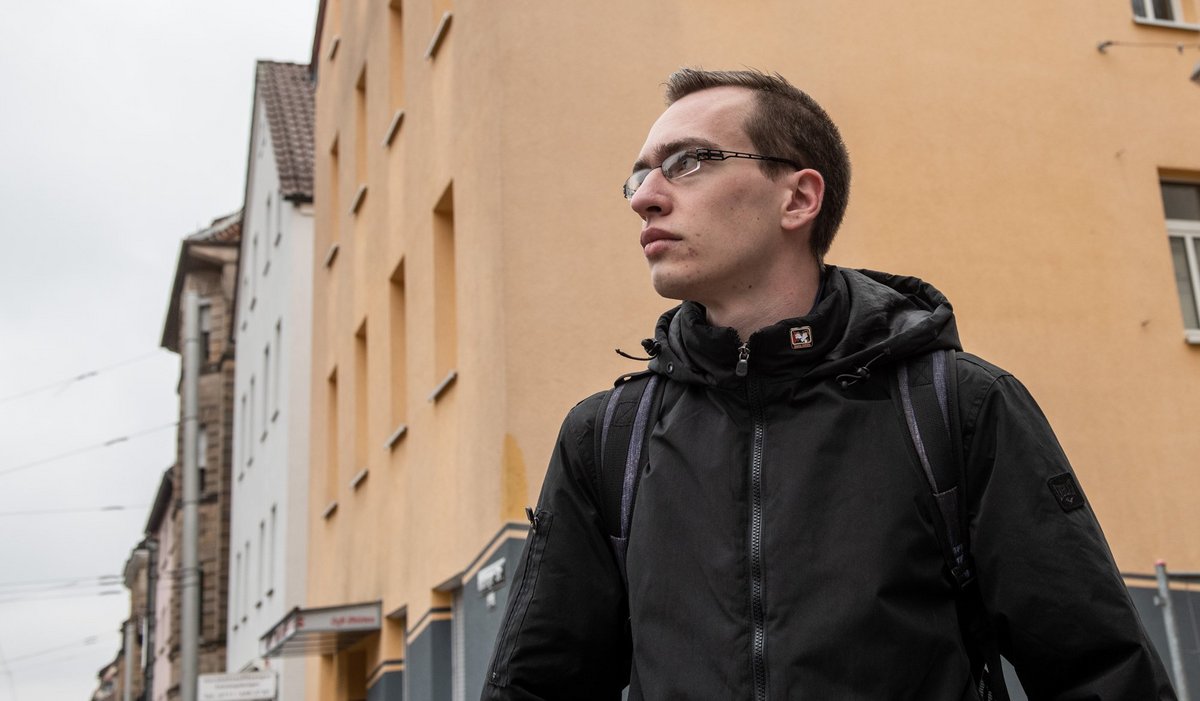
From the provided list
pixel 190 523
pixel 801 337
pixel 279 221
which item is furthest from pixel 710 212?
pixel 279 221

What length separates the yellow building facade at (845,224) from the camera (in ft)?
38.0

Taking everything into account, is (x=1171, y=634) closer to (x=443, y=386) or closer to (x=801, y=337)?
(x=443, y=386)

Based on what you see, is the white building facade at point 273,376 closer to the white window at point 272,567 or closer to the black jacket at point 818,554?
the white window at point 272,567

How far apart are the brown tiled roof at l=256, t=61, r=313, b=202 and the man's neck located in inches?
925

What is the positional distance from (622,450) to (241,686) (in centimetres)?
1901

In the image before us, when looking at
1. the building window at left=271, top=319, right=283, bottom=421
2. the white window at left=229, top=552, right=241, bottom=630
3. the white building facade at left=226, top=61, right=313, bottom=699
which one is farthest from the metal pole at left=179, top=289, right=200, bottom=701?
the white window at left=229, top=552, right=241, bottom=630

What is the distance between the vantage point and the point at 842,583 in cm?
233

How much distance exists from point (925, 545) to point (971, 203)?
35.5 ft

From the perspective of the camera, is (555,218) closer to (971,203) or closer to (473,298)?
(473,298)

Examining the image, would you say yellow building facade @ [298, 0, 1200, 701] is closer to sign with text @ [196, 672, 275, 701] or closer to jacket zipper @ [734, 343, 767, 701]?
sign with text @ [196, 672, 275, 701]

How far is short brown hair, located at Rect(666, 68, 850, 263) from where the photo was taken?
294 cm

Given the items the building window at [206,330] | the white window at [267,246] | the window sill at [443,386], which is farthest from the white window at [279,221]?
the building window at [206,330]

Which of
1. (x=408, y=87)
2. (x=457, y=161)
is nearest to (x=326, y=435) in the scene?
(x=408, y=87)

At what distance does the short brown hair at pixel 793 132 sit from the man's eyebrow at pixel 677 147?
0.09 meters
